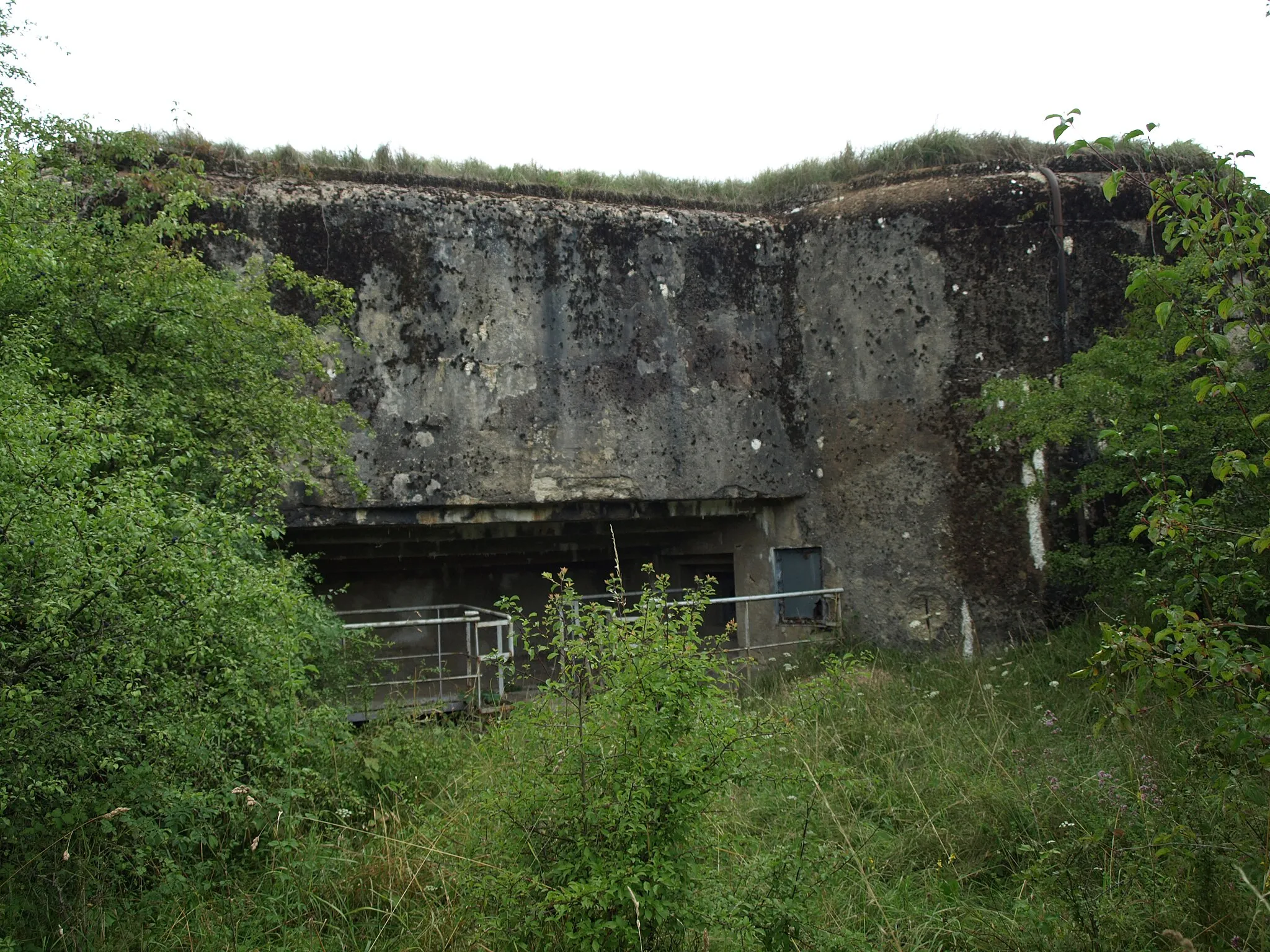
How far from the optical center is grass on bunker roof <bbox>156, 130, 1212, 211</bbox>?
311 inches

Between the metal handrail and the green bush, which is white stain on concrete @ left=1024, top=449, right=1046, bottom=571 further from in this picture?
the green bush

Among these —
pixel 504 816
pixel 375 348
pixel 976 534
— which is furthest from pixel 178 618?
pixel 976 534

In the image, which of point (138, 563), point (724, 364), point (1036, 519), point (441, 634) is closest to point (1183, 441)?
point (1036, 519)

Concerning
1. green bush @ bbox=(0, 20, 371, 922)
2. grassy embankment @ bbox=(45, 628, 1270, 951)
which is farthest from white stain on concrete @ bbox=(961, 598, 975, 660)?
green bush @ bbox=(0, 20, 371, 922)

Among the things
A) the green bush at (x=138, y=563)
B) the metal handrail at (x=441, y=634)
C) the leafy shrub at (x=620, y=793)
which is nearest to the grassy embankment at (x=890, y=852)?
the leafy shrub at (x=620, y=793)

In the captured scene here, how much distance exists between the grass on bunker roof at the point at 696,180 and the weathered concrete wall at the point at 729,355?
0.26m

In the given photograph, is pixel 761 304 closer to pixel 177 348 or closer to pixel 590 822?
pixel 177 348

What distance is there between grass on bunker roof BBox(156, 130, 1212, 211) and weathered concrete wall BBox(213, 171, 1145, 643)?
26 cm

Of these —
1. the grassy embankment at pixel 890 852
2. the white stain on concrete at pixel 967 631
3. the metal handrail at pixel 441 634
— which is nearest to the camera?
the grassy embankment at pixel 890 852

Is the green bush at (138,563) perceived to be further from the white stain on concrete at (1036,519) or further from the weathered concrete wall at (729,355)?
the white stain on concrete at (1036,519)

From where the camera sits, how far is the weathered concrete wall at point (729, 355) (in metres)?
7.71

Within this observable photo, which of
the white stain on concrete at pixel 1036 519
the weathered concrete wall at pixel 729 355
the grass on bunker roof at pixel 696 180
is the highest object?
the grass on bunker roof at pixel 696 180

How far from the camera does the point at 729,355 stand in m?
8.69

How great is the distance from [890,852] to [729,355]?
206 inches
